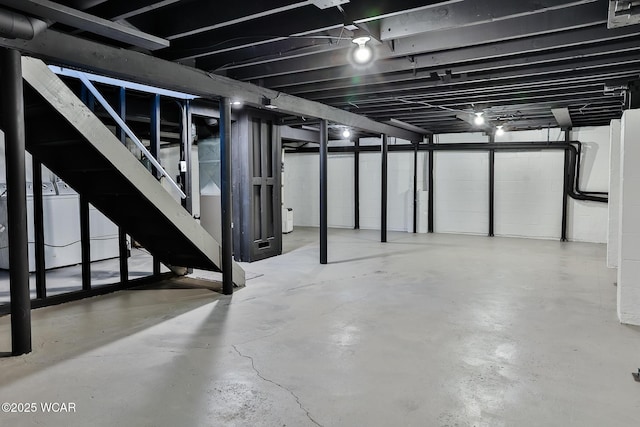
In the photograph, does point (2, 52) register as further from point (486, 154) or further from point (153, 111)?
point (486, 154)

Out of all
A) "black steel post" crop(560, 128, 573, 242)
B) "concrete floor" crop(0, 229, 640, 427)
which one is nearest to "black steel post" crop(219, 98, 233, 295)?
"concrete floor" crop(0, 229, 640, 427)

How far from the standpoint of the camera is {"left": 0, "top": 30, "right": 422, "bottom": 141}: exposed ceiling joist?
2840 mm

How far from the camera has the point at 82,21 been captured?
8.86ft

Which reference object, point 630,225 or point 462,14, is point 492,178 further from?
point 462,14

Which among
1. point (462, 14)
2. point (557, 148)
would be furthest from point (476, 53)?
point (557, 148)

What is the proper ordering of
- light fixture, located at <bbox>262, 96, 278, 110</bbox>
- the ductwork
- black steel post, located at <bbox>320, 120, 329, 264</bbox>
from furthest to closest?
black steel post, located at <bbox>320, 120, 329, 264</bbox> → light fixture, located at <bbox>262, 96, 278, 110</bbox> → the ductwork

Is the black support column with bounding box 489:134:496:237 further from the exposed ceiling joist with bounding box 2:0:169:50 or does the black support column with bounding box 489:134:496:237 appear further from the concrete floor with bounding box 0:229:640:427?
the exposed ceiling joist with bounding box 2:0:169:50

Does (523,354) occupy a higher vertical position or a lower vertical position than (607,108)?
lower

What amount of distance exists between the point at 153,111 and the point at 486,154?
6.72 metres

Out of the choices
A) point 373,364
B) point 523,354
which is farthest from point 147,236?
point 523,354

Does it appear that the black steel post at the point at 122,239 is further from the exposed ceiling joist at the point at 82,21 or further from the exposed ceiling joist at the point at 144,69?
the exposed ceiling joist at the point at 82,21

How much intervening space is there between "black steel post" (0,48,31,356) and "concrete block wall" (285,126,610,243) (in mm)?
7797

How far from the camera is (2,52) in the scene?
8.49 feet

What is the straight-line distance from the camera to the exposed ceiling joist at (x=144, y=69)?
9.32 feet
